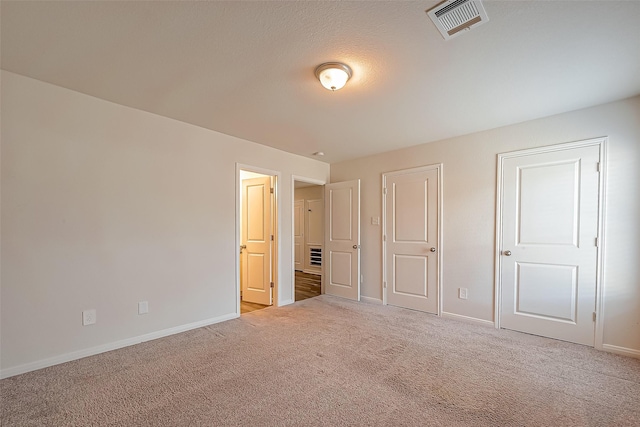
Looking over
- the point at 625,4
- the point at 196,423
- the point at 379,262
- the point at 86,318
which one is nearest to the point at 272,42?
the point at 625,4

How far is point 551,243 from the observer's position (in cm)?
298

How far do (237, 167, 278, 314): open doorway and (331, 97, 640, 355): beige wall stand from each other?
4.67 feet

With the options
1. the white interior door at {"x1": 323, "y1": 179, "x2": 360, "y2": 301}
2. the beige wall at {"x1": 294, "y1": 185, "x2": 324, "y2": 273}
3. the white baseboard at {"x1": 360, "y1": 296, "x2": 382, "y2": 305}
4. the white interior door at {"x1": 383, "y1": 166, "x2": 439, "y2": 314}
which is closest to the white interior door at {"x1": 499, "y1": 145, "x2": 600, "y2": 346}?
the white interior door at {"x1": 383, "y1": 166, "x2": 439, "y2": 314}

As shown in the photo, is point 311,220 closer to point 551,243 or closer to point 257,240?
point 257,240

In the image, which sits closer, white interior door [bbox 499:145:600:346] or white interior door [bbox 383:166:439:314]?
white interior door [bbox 499:145:600:346]

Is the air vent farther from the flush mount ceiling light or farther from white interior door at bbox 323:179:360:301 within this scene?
white interior door at bbox 323:179:360:301

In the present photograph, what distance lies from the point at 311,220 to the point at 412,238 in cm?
365

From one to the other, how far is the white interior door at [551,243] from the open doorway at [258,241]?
3.06 m

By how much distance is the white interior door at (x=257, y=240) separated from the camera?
427cm

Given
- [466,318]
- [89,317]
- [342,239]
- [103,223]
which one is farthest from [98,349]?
[466,318]

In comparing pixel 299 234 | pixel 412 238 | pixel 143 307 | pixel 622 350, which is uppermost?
pixel 412 238

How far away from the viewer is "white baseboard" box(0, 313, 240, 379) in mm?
2193

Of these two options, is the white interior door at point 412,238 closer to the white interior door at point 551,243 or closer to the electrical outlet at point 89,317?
the white interior door at point 551,243

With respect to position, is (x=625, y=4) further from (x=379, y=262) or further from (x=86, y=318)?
(x=86, y=318)
